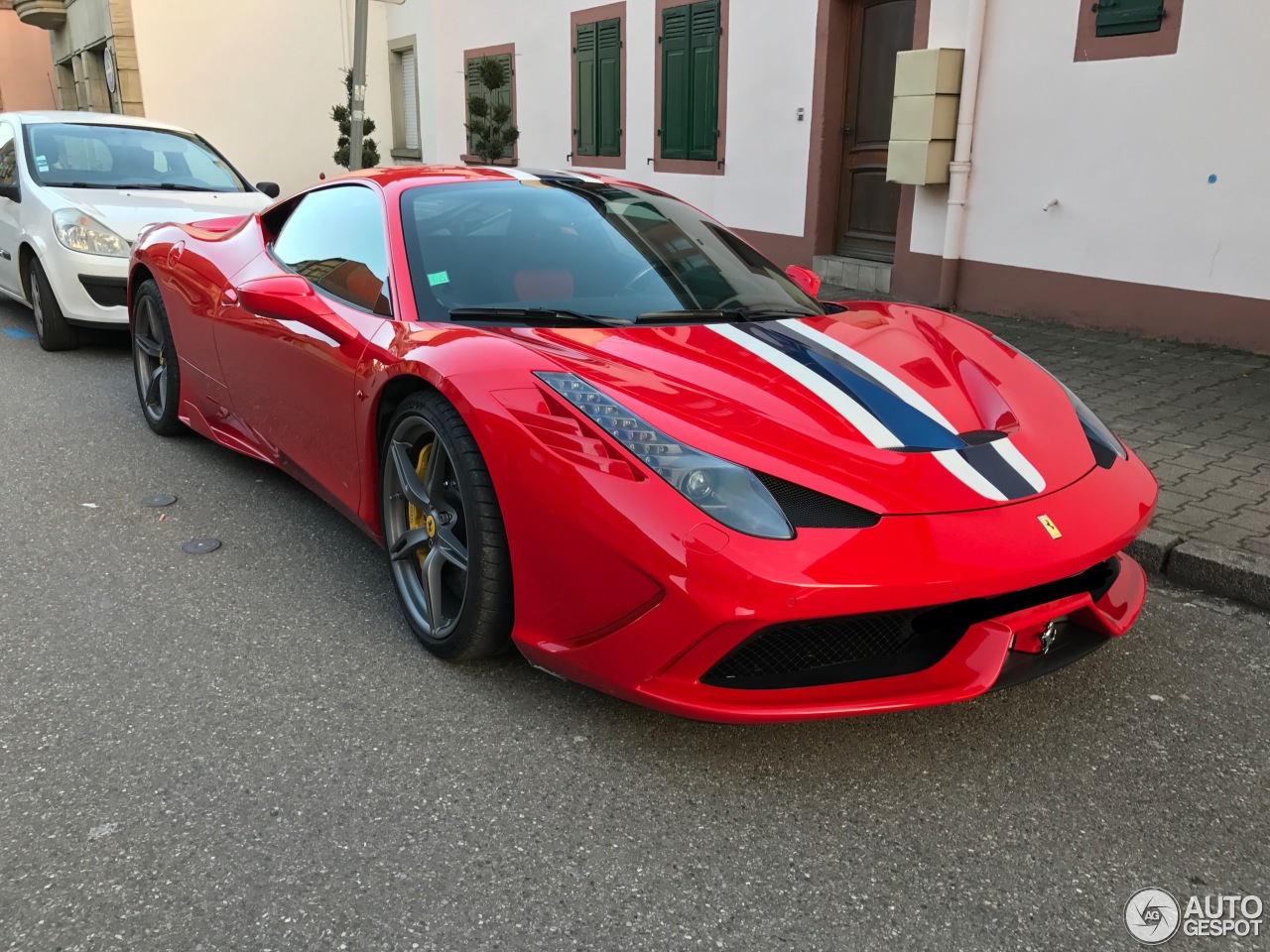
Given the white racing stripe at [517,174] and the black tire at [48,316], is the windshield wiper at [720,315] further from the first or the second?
the black tire at [48,316]

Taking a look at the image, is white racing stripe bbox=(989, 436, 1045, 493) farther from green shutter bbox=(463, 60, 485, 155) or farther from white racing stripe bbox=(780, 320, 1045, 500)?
green shutter bbox=(463, 60, 485, 155)

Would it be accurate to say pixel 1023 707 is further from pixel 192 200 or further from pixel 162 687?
pixel 192 200

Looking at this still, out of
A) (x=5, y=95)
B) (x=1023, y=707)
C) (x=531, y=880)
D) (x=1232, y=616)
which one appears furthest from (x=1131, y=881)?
(x=5, y=95)

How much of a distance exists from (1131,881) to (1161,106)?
244 inches

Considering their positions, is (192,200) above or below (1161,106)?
below

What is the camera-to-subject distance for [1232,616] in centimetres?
328

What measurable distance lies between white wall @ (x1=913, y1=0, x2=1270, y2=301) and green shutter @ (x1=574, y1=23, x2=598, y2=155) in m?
5.52

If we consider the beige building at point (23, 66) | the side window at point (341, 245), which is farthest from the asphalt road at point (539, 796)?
the beige building at point (23, 66)

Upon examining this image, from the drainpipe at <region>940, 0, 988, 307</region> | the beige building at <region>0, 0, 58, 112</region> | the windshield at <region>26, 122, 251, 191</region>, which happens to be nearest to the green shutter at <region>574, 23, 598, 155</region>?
the drainpipe at <region>940, 0, 988, 307</region>

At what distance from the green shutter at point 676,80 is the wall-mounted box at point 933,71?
3.57 meters

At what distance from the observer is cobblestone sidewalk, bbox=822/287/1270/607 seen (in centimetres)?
357

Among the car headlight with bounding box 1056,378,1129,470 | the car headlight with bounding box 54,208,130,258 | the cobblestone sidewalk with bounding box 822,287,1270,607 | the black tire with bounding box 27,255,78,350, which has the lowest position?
the cobblestone sidewalk with bounding box 822,287,1270,607

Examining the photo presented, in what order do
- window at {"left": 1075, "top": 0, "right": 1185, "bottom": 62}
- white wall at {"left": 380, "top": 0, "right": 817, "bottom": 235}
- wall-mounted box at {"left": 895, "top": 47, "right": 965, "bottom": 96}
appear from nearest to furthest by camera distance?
window at {"left": 1075, "top": 0, "right": 1185, "bottom": 62}
wall-mounted box at {"left": 895, "top": 47, "right": 965, "bottom": 96}
white wall at {"left": 380, "top": 0, "right": 817, "bottom": 235}

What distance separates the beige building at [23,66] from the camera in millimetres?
31531
